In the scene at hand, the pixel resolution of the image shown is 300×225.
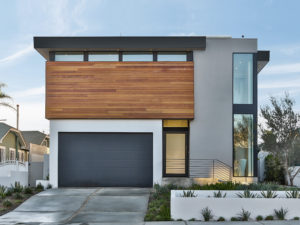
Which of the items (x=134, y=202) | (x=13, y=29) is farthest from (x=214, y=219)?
(x=13, y=29)

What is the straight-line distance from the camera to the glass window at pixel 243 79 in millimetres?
18453

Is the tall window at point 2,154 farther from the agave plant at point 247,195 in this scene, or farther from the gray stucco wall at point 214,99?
the agave plant at point 247,195

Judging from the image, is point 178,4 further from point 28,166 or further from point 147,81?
point 28,166

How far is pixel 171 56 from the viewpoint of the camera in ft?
60.6

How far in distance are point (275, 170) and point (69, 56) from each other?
1208 cm

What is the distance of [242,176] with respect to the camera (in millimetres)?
18078

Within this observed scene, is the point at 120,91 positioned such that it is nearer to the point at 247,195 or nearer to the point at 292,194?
the point at 247,195

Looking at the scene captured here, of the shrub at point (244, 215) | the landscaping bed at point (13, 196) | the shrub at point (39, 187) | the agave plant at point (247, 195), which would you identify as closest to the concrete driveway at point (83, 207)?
the landscaping bed at point (13, 196)

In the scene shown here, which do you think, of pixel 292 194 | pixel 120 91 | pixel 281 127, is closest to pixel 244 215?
pixel 292 194

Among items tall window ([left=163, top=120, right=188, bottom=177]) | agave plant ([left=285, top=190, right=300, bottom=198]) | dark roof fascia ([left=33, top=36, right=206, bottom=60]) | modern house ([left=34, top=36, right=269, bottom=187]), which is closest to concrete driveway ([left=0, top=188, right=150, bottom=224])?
modern house ([left=34, top=36, right=269, bottom=187])

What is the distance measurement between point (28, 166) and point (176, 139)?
7672 millimetres

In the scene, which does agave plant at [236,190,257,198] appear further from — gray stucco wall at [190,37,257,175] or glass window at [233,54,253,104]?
glass window at [233,54,253,104]

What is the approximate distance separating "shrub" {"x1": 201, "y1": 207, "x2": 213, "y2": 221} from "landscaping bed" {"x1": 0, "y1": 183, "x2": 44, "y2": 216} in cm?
686

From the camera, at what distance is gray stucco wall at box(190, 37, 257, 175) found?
18.1 metres
